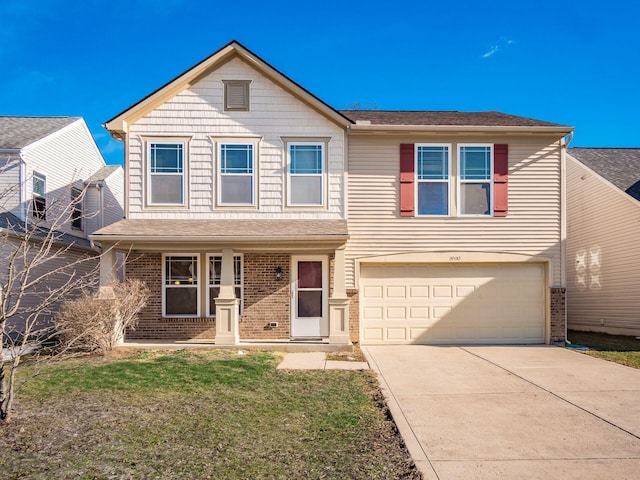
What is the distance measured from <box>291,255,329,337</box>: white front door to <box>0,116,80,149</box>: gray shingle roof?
27.8ft

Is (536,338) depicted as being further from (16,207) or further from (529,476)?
(16,207)

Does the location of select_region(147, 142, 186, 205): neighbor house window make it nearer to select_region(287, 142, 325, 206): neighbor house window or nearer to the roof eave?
select_region(287, 142, 325, 206): neighbor house window

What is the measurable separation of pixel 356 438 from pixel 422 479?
1.07 metres

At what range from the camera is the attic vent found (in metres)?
12.0

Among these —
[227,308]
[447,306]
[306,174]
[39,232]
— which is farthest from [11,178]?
[447,306]

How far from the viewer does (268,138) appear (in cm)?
1195

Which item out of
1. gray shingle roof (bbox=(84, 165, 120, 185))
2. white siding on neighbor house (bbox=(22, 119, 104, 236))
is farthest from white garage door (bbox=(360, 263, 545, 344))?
gray shingle roof (bbox=(84, 165, 120, 185))

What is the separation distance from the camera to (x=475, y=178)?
12.4 metres

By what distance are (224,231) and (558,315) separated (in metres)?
8.48

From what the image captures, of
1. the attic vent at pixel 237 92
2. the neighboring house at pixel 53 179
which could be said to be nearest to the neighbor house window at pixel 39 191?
the neighboring house at pixel 53 179

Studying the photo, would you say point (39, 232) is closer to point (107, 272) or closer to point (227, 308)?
point (107, 272)

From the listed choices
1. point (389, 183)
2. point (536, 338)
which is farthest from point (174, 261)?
point (536, 338)

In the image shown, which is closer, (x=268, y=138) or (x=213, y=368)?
(x=213, y=368)

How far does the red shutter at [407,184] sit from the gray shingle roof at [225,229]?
1608mm
